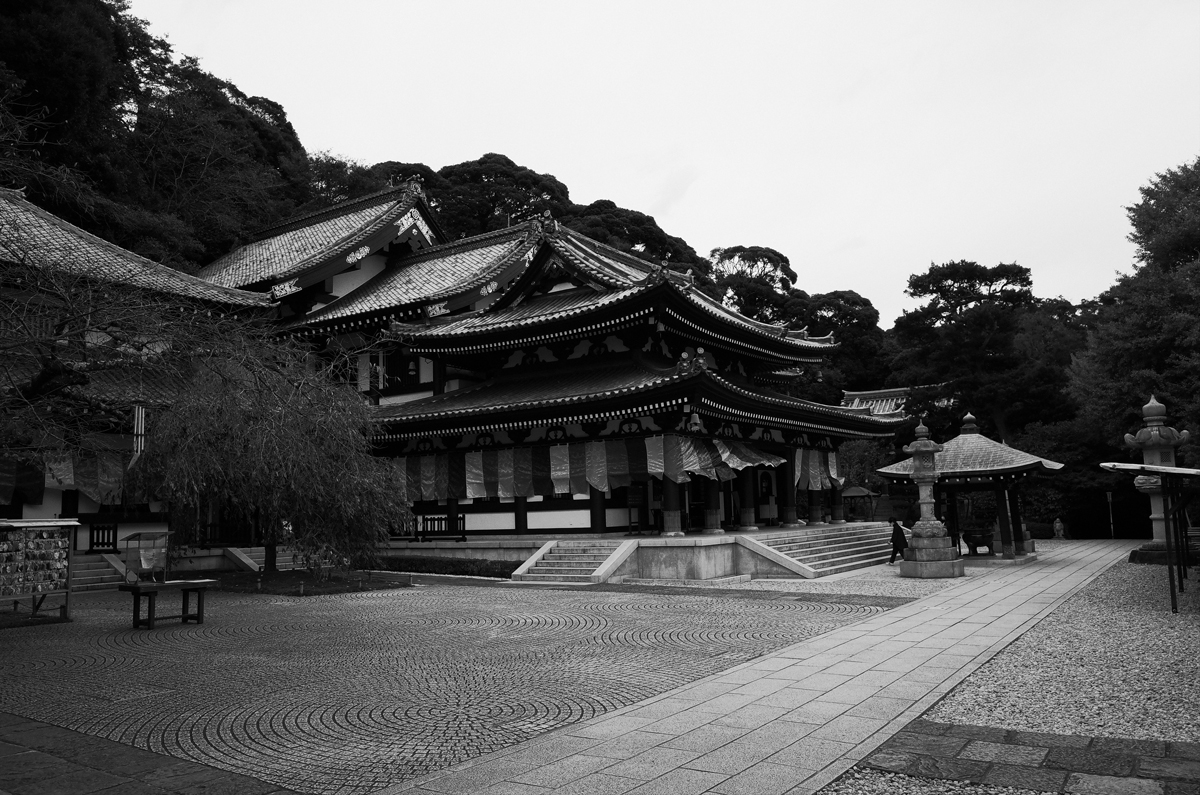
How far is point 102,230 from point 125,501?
12.6 metres

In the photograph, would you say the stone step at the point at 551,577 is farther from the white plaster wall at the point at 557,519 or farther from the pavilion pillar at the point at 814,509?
the pavilion pillar at the point at 814,509

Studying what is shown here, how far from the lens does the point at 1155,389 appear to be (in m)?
29.5

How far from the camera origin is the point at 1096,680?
25.9 ft

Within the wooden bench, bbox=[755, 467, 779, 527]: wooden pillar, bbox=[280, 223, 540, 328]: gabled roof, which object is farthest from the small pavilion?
the wooden bench

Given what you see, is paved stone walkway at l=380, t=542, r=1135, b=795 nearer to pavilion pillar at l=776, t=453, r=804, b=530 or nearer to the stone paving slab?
the stone paving slab

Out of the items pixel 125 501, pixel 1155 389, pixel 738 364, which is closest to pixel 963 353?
pixel 1155 389

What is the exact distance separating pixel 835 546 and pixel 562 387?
926 cm

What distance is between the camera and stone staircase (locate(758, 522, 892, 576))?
Result: 68.6ft

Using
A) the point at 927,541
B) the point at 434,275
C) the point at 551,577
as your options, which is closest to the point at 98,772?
the point at 551,577

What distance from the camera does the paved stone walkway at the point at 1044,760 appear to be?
4.98 m

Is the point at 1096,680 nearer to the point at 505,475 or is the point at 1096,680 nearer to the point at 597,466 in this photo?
the point at 597,466

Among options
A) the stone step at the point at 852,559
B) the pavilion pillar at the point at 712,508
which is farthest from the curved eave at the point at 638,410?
the stone step at the point at 852,559

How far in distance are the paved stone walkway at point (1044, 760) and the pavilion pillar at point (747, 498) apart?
57.3ft

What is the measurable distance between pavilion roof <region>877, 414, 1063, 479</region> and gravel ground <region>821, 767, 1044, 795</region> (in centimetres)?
1784
